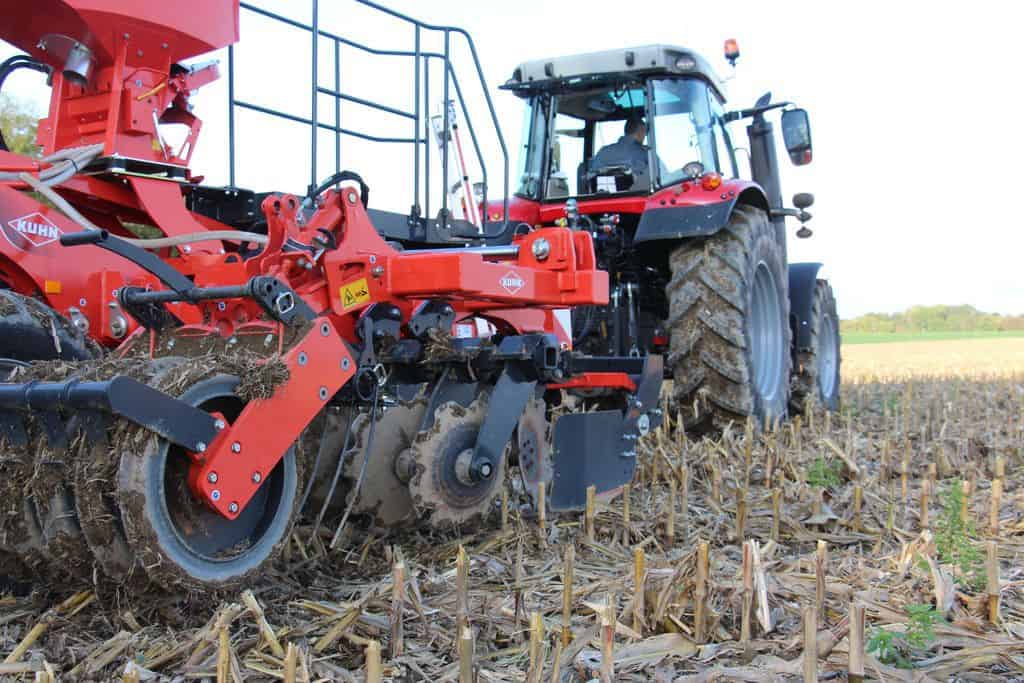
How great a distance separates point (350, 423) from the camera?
12.4 ft

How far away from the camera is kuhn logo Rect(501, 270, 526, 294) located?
402cm

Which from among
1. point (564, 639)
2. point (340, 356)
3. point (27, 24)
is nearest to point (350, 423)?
point (340, 356)

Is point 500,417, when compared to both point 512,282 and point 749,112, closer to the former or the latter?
point 512,282

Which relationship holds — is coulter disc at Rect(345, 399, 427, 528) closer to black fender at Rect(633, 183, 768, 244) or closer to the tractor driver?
black fender at Rect(633, 183, 768, 244)

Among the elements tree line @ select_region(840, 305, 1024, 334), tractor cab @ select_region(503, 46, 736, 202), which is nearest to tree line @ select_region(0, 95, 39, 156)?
tractor cab @ select_region(503, 46, 736, 202)

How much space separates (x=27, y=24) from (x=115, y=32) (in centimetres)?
41

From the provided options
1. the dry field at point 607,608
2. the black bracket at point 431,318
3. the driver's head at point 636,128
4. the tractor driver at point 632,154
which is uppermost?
the driver's head at point 636,128

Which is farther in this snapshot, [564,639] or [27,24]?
[27,24]

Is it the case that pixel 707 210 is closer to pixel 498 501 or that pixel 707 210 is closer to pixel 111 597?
pixel 498 501

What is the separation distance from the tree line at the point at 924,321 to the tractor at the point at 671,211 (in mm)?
36034

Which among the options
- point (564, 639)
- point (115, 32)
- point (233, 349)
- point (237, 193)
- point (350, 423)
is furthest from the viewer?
point (237, 193)

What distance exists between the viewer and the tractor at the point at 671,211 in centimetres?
611

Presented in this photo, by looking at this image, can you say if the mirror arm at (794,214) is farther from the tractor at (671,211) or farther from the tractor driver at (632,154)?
the tractor driver at (632,154)

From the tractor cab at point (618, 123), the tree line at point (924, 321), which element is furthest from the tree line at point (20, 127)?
the tree line at point (924, 321)
